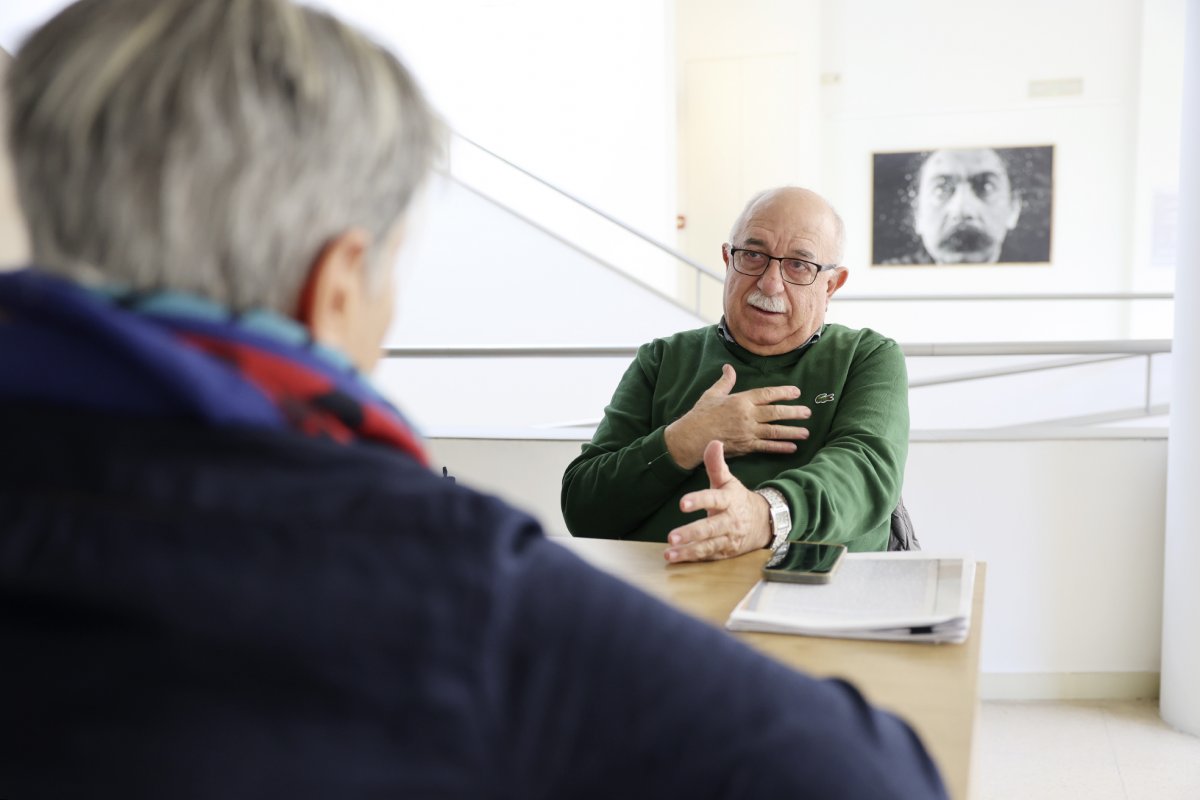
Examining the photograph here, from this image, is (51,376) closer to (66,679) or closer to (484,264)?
(66,679)

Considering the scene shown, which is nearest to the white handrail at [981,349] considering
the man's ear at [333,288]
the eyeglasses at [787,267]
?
the eyeglasses at [787,267]

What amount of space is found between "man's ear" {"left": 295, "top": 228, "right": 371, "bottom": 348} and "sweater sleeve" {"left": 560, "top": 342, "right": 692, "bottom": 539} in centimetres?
132

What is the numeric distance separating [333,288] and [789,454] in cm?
149

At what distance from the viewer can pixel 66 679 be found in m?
0.51

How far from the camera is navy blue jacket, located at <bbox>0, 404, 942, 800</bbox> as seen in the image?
0.49 metres

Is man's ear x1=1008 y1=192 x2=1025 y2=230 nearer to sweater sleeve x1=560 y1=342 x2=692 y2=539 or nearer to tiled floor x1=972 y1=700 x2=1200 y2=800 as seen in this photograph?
tiled floor x1=972 y1=700 x2=1200 y2=800

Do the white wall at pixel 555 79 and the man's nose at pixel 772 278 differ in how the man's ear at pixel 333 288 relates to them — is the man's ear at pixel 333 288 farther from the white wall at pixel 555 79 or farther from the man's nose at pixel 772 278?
the white wall at pixel 555 79

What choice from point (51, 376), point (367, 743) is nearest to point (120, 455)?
point (51, 376)

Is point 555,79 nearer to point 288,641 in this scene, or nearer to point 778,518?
point 778,518

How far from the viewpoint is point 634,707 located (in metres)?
0.51

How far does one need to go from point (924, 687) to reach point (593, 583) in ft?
2.11

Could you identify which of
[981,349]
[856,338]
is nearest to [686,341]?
[856,338]

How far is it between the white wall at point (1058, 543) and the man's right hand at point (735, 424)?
3.31 feet

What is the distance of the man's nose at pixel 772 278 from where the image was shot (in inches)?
84.3
